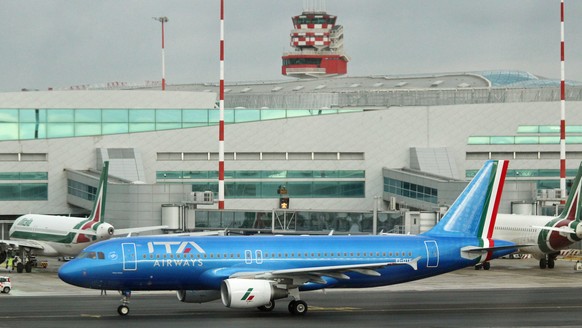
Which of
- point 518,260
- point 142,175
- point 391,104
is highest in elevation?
point 391,104

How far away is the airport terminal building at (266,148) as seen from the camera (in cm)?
10081

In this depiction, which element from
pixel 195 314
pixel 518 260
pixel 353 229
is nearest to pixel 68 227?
pixel 353 229

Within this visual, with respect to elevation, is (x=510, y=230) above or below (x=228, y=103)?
below

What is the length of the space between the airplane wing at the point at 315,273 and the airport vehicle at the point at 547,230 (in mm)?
29941

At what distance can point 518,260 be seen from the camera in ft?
298

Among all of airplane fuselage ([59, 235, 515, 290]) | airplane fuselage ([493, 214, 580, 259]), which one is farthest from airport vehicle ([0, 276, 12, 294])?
airplane fuselage ([493, 214, 580, 259])

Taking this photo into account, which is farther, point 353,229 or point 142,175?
point 142,175

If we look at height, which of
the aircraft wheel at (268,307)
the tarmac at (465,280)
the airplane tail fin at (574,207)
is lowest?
the tarmac at (465,280)

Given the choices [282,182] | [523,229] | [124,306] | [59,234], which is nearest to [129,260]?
[124,306]

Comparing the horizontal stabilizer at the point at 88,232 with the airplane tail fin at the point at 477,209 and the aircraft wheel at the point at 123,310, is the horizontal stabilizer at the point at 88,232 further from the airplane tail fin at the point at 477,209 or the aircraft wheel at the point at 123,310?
the airplane tail fin at the point at 477,209

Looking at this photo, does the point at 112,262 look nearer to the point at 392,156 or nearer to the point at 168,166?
the point at 168,166

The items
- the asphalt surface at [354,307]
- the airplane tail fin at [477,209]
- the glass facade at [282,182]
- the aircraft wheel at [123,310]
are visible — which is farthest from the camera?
the glass facade at [282,182]

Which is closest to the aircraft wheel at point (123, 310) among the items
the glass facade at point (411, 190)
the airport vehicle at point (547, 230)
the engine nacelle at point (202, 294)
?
the engine nacelle at point (202, 294)

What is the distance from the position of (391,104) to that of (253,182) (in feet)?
80.0
